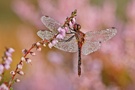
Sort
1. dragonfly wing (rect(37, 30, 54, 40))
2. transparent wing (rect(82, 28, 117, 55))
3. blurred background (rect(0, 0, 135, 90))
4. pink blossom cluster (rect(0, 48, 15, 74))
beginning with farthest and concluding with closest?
blurred background (rect(0, 0, 135, 90)) → transparent wing (rect(82, 28, 117, 55)) → dragonfly wing (rect(37, 30, 54, 40)) → pink blossom cluster (rect(0, 48, 15, 74))

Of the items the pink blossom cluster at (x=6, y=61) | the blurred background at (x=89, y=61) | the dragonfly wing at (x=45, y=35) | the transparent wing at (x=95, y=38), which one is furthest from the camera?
the blurred background at (x=89, y=61)

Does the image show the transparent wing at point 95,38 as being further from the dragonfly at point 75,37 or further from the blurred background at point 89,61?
the blurred background at point 89,61

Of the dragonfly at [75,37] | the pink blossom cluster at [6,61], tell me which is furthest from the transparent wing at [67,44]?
the pink blossom cluster at [6,61]

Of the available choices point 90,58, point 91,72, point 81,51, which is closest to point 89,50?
point 81,51

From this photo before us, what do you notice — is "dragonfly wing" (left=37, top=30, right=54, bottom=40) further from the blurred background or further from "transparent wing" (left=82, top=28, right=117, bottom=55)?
the blurred background

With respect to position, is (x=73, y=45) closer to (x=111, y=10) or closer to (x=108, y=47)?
(x=108, y=47)

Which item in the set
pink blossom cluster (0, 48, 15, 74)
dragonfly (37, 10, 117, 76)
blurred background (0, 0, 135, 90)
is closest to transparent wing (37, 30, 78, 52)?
dragonfly (37, 10, 117, 76)

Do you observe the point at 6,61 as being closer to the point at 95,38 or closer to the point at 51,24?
the point at 51,24
